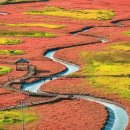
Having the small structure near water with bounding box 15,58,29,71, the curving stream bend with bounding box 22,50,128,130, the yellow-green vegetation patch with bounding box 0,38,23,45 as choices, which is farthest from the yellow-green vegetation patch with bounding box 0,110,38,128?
the yellow-green vegetation patch with bounding box 0,38,23,45

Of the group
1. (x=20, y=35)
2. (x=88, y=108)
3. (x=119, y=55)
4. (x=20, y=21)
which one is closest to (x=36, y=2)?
(x=20, y=21)

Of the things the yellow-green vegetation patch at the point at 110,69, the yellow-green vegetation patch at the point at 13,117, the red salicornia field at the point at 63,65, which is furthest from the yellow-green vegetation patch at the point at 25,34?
the yellow-green vegetation patch at the point at 13,117

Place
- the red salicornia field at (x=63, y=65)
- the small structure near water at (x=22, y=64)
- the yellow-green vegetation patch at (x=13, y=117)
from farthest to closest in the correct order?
the small structure near water at (x=22, y=64) → the red salicornia field at (x=63, y=65) → the yellow-green vegetation patch at (x=13, y=117)

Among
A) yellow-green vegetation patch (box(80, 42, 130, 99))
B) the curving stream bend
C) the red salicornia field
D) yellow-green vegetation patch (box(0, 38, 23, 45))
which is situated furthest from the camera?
yellow-green vegetation patch (box(0, 38, 23, 45))

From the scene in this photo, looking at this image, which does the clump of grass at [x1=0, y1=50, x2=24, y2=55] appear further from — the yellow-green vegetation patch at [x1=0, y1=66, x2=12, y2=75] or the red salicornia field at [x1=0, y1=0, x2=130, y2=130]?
the yellow-green vegetation patch at [x1=0, y1=66, x2=12, y2=75]

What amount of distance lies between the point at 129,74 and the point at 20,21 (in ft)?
198

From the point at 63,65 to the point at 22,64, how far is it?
6978mm

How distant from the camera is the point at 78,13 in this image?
140m

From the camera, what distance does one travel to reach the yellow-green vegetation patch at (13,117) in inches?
2060

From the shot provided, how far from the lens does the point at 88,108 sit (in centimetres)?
5875

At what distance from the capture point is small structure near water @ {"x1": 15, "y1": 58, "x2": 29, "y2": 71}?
77.4 metres

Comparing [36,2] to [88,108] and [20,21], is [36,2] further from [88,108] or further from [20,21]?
[88,108]

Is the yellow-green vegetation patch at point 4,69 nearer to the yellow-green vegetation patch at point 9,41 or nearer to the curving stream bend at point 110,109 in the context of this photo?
the curving stream bend at point 110,109

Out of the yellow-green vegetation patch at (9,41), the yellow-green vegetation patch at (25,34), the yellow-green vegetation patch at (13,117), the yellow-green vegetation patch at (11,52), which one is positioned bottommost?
the yellow-green vegetation patch at (25,34)
